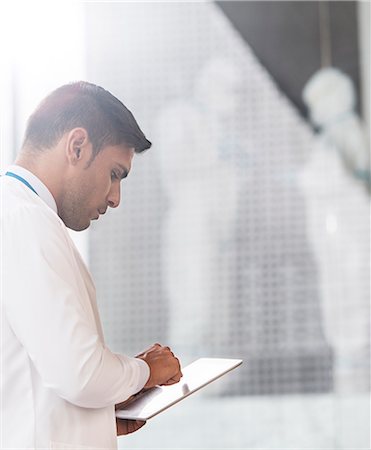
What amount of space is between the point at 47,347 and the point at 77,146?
38 centimetres

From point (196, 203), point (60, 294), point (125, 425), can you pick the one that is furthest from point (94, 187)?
point (196, 203)

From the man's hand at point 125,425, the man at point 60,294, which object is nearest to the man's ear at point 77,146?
the man at point 60,294

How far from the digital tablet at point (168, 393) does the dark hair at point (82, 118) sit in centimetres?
45

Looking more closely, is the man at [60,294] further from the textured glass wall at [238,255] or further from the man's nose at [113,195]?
the textured glass wall at [238,255]

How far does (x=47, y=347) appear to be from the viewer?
124 centimetres

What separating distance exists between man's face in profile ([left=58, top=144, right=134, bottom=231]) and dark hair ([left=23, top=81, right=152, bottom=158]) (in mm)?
22

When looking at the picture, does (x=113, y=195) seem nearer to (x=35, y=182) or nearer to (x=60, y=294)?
(x=35, y=182)

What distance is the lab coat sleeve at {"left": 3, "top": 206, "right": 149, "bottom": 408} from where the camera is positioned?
124 cm

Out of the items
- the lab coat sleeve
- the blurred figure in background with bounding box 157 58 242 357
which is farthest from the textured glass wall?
the lab coat sleeve

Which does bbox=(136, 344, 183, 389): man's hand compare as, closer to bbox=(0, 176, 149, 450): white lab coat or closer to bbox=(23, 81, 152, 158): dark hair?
bbox=(0, 176, 149, 450): white lab coat

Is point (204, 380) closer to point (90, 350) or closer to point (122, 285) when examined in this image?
point (90, 350)

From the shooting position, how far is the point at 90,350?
1254 millimetres

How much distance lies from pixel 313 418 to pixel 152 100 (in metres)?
1.40

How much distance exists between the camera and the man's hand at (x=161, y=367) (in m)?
1.42
